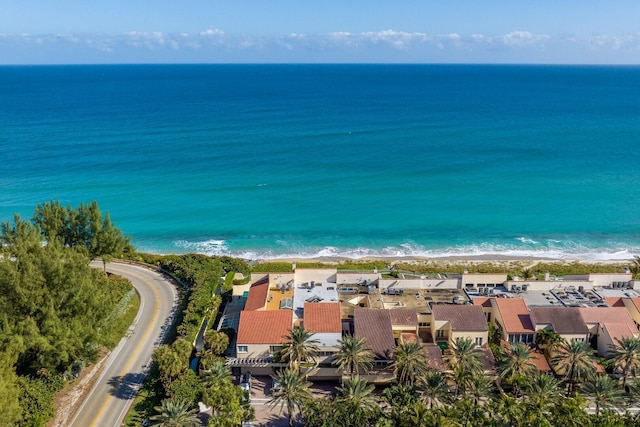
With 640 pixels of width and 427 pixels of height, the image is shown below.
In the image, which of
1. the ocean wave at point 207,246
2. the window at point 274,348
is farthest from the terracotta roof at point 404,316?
the ocean wave at point 207,246

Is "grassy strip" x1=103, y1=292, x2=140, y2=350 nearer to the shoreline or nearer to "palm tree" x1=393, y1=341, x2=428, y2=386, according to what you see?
the shoreline

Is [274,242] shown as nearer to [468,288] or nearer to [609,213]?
[468,288]

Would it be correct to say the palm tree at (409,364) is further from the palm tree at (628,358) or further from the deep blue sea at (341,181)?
the deep blue sea at (341,181)

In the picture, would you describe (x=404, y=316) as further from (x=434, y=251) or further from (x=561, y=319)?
(x=434, y=251)

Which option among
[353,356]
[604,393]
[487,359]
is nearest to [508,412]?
[604,393]

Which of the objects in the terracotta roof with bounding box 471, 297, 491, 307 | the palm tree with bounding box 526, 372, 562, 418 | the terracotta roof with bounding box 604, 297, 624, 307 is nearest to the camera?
the palm tree with bounding box 526, 372, 562, 418

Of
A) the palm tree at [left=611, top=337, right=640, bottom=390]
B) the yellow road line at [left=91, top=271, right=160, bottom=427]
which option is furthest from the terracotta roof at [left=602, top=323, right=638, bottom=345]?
the yellow road line at [left=91, top=271, right=160, bottom=427]

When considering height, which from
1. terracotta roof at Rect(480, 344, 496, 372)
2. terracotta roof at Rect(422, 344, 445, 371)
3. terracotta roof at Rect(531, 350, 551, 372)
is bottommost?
terracotta roof at Rect(531, 350, 551, 372)

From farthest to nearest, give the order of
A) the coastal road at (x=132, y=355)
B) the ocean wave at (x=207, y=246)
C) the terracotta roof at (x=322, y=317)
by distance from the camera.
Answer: the ocean wave at (x=207, y=246)
the terracotta roof at (x=322, y=317)
the coastal road at (x=132, y=355)
